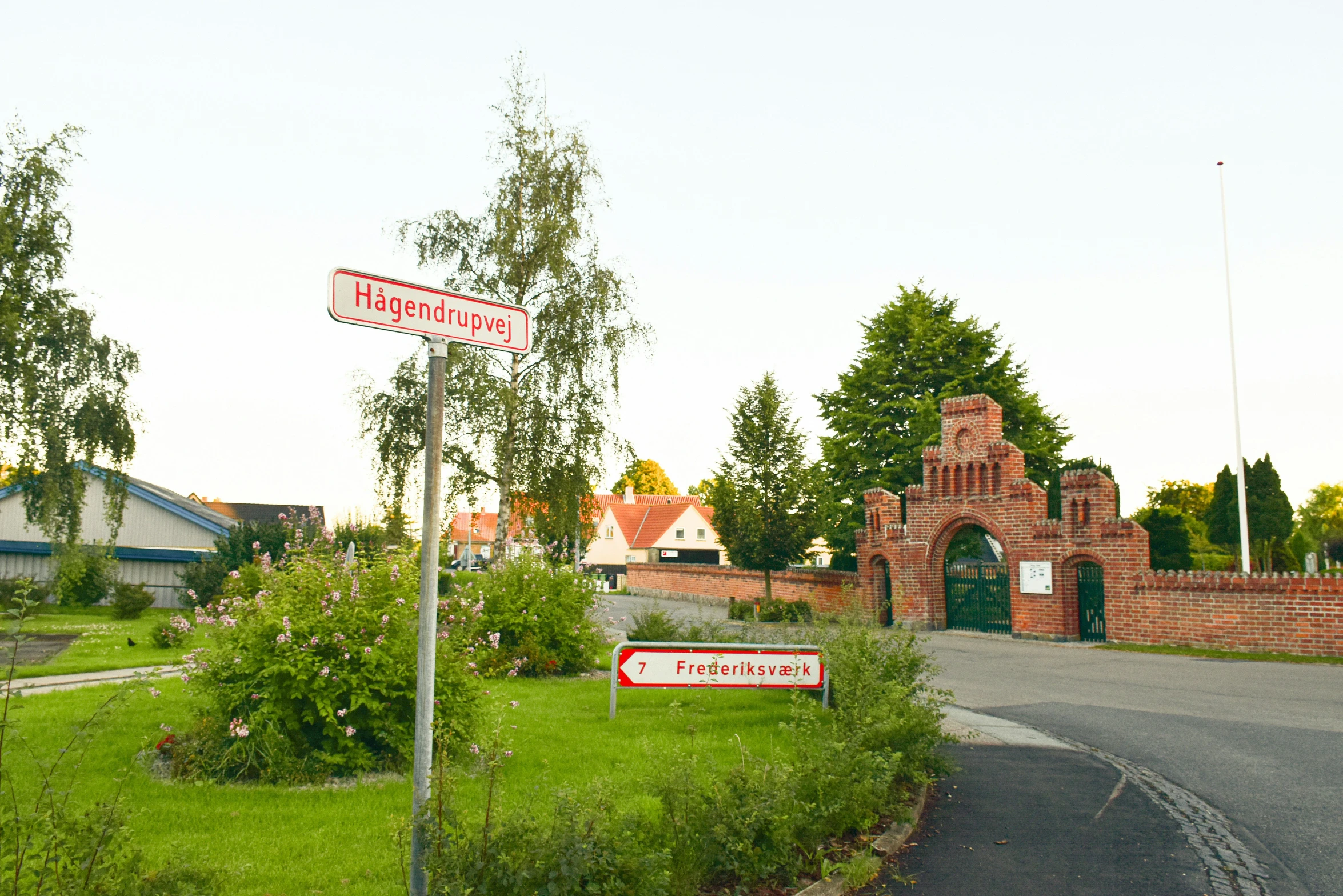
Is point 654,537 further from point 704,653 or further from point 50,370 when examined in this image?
point 704,653

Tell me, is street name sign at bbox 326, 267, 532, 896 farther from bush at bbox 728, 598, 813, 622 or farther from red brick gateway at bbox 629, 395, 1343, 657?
bush at bbox 728, 598, 813, 622

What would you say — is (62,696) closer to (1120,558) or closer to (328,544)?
(328,544)

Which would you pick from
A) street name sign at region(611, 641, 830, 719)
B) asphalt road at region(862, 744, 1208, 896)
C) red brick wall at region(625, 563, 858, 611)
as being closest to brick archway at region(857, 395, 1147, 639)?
red brick wall at region(625, 563, 858, 611)

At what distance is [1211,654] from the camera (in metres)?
20.5

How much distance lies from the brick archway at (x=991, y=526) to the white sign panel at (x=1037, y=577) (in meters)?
0.09

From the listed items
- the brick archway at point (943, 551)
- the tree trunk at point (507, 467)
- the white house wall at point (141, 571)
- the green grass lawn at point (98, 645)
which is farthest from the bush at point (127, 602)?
the brick archway at point (943, 551)

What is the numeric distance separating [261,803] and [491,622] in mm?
7558

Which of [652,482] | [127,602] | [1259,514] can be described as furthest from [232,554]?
[652,482]

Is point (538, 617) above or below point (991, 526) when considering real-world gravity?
below

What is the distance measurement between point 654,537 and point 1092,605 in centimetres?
5118

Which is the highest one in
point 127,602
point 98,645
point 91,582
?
point 91,582

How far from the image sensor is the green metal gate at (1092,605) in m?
23.7

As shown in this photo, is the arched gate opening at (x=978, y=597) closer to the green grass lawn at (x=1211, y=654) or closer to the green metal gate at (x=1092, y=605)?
the green metal gate at (x=1092, y=605)

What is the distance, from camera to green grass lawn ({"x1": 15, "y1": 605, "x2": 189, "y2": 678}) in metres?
13.7
